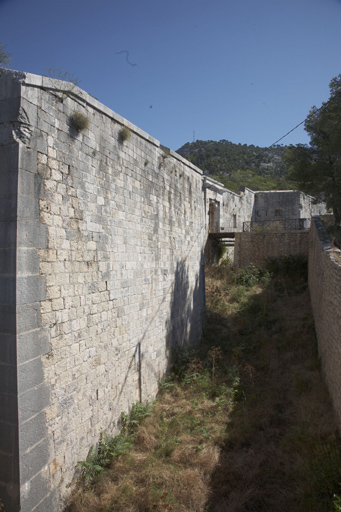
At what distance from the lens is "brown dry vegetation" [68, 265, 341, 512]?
15.0 ft

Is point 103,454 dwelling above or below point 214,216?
below

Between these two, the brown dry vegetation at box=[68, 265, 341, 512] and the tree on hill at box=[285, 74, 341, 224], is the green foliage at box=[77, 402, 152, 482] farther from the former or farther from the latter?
the tree on hill at box=[285, 74, 341, 224]

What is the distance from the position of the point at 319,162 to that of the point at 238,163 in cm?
4852

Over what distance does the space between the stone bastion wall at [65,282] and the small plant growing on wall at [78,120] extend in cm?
6

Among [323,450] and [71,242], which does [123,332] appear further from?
[323,450]

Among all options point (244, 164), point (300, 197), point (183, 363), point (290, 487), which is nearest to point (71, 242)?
point (290, 487)

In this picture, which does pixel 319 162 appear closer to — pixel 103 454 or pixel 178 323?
pixel 178 323

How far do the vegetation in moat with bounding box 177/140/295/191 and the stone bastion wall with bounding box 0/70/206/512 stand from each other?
35170 mm

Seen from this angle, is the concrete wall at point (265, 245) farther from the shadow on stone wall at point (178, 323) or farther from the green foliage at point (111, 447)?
the green foliage at point (111, 447)

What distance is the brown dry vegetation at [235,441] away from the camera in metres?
4.57

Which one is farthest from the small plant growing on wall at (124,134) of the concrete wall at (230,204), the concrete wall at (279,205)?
the concrete wall at (279,205)

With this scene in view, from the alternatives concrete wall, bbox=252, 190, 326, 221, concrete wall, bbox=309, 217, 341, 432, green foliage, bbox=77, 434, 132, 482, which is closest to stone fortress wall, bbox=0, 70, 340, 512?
green foliage, bbox=77, 434, 132, 482

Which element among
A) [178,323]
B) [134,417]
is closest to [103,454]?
[134,417]

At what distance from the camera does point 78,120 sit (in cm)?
497
